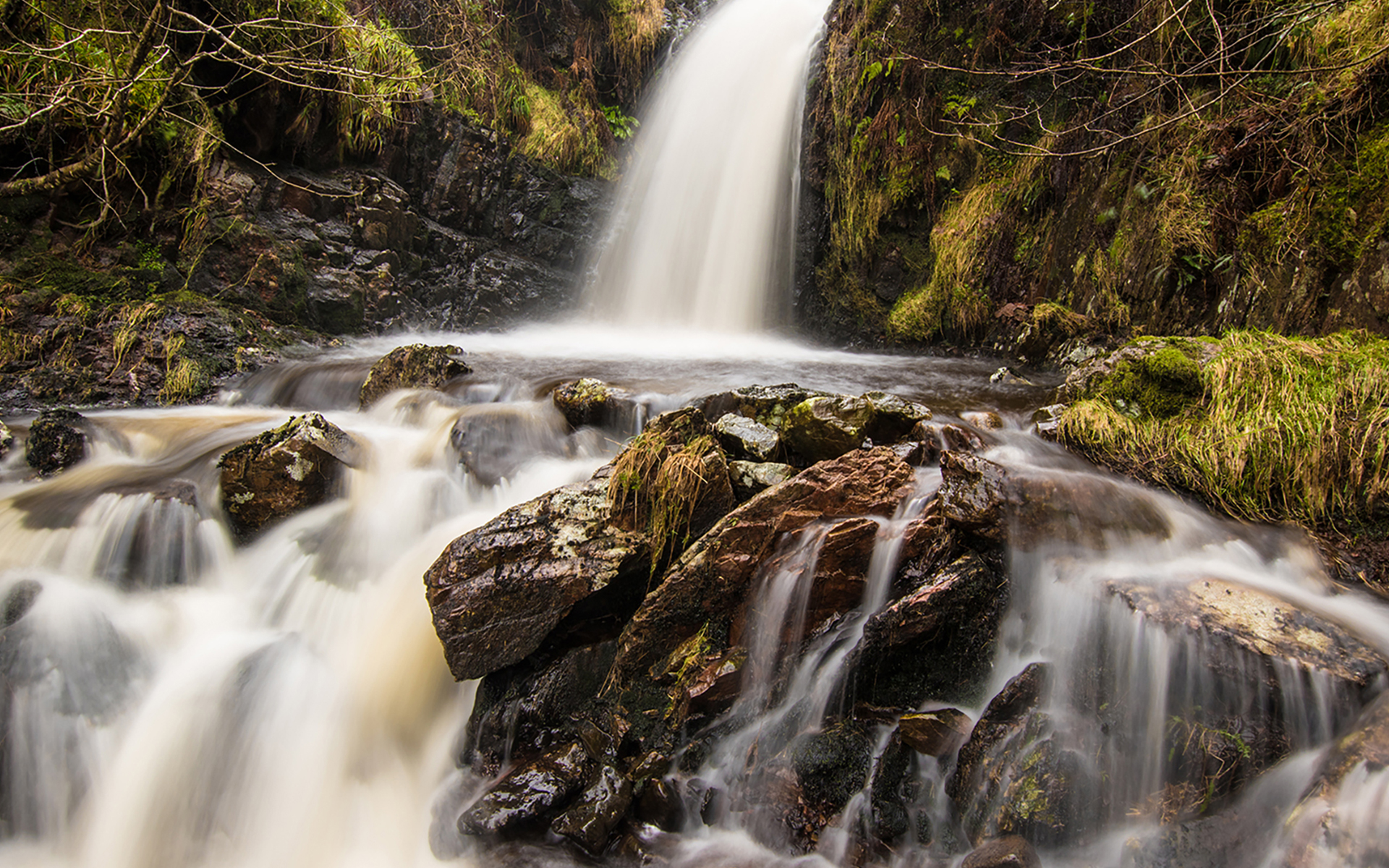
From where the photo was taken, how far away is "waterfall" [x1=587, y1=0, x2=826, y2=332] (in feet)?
31.0

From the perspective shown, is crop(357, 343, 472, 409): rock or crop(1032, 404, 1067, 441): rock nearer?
crop(1032, 404, 1067, 441): rock

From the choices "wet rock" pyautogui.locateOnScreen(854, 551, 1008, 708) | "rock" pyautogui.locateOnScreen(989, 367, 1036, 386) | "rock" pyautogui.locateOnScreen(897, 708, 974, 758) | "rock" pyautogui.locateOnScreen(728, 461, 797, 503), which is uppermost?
"rock" pyautogui.locateOnScreen(989, 367, 1036, 386)

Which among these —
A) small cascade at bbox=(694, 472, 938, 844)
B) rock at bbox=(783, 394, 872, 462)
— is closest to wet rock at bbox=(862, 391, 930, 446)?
rock at bbox=(783, 394, 872, 462)

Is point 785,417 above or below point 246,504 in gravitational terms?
above

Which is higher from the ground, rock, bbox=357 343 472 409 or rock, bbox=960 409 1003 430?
rock, bbox=960 409 1003 430

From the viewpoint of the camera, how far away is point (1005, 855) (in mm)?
1964

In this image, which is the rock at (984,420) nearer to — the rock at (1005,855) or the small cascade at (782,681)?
the small cascade at (782,681)

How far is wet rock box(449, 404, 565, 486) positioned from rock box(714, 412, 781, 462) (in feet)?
4.20

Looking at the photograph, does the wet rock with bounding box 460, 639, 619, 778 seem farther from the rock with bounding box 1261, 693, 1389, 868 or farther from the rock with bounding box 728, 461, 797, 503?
the rock with bounding box 1261, 693, 1389, 868

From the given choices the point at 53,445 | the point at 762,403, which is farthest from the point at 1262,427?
the point at 53,445

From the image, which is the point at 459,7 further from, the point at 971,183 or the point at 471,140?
the point at 971,183

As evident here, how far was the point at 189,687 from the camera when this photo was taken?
2.78 metres

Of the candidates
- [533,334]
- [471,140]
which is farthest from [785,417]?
[471,140]

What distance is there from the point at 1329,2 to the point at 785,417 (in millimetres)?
3905
